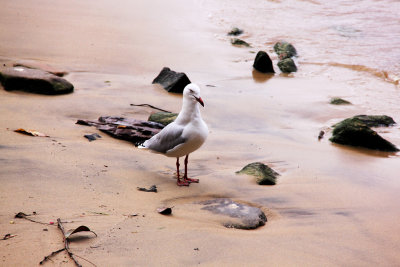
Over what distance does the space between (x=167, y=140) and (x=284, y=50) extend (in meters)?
7.64

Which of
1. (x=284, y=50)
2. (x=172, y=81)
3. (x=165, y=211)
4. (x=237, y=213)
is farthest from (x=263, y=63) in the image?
(x=165, y=211)

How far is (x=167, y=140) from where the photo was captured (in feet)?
16.8

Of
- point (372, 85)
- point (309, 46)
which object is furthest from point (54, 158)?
point (309, 46)

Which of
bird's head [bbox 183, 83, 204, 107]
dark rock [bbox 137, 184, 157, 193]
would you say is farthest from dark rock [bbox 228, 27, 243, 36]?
dark rock [bbox 137, 184, 157, 193]

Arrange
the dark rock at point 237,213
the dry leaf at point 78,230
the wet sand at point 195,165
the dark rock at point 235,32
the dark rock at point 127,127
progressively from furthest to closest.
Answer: the dark rock at point 235,32 < the dark rock at point 127,127 < the dark rock at point 237,213 < the wet sand at point 195,165 < the dry leaf at point 78,230

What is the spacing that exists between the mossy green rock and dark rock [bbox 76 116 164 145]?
184mm

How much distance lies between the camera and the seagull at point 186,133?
195 inches

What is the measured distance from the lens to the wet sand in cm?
341

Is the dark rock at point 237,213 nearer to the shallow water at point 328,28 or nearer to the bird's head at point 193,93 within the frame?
the bird's head at point 193,93

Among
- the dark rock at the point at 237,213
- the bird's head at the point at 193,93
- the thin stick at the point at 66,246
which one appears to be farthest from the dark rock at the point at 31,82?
the thin stick at the point at 66,246

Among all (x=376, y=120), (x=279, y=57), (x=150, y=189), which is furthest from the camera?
(x=279, y=57)

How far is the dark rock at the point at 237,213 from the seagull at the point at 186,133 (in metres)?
0.70

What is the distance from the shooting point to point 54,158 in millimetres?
4730

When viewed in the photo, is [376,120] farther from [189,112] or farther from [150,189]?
[150,189]
